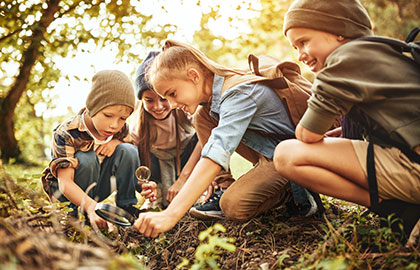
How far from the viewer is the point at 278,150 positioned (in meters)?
2.10

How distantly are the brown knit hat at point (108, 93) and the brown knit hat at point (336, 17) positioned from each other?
4.93 ft

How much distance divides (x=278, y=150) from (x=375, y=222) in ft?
2.48

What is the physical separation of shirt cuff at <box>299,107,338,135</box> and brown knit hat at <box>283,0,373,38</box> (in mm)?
474

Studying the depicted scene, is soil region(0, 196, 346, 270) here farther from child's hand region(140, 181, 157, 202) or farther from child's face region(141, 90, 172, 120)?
child's face region(141, 90, 172, 120)

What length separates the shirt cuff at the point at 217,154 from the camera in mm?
2039

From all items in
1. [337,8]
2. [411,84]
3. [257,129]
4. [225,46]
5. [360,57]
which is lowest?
[225,46]

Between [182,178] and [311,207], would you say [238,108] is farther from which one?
[182,178]

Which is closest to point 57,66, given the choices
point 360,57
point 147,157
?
point 147,157

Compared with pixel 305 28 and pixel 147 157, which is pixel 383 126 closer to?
pixel 305 28

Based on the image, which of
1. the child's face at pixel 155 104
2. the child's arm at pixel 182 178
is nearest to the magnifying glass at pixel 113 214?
the child's arm at pixel 182 178

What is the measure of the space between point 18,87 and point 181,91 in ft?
15.6

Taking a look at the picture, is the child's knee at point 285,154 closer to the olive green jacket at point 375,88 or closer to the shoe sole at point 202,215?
the olive green jacket at point 375,88

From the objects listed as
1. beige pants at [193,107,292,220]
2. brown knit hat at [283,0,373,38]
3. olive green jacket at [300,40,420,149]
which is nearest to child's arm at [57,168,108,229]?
beige pants at [193,107,292,220]

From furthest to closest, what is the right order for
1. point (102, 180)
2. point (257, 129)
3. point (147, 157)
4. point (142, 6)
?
point (142, 6) → point (147, 157) → point (102, 180) → point (257, 129)
